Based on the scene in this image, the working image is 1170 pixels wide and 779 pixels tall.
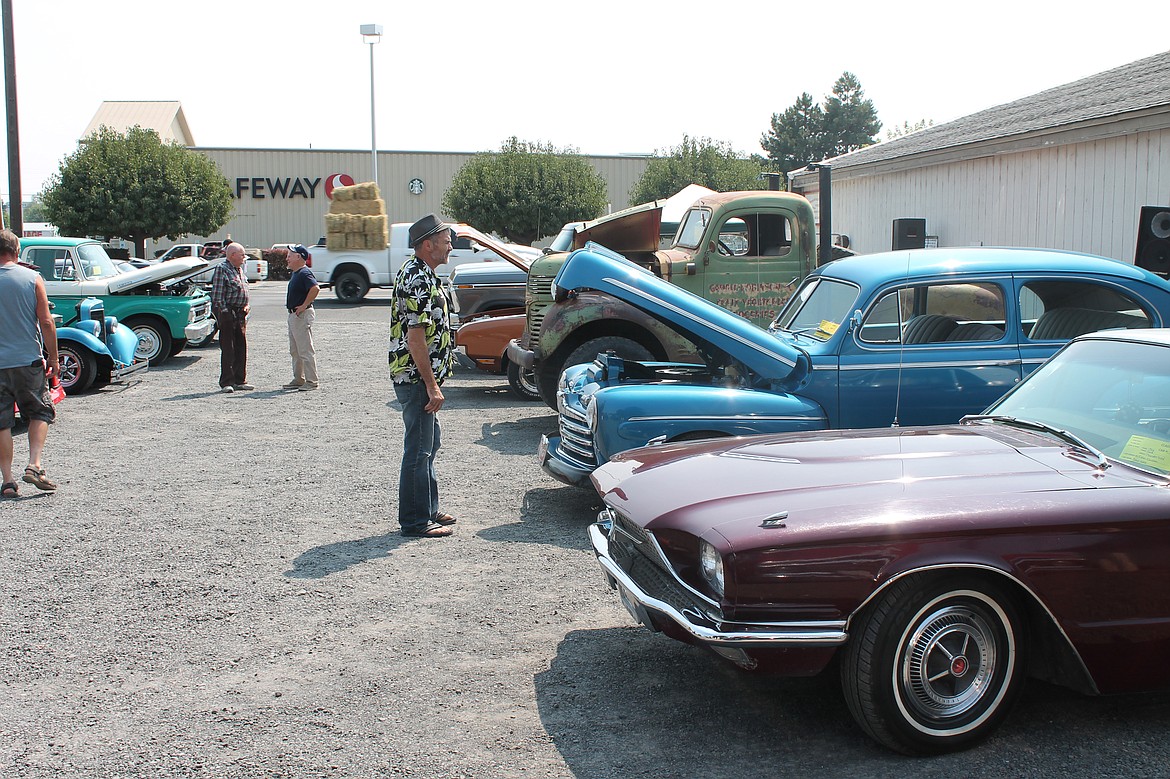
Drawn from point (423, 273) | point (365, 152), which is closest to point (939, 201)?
point (423, 273)

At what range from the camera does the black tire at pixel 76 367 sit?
12.4 metres

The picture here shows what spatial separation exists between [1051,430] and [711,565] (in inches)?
67.2

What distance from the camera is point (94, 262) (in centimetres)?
1459

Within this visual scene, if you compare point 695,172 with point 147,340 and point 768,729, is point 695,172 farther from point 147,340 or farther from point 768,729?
point 768,729

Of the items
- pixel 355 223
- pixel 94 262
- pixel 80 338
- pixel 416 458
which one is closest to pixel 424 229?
pixel 416 458

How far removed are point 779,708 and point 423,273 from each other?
3.34m

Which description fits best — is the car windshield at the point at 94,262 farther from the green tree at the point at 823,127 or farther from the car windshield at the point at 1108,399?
the green tree at the point at 823,127

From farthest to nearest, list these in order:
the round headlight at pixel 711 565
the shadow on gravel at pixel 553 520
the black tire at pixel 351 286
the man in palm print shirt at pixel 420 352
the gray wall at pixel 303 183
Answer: the gray wall at pixel 303 183, the black tire at pixel 351 286, the shadow on gravel at pixel 553 520, the man in palm print shirt at pixel 420 352, the round headlight at pixel 711 565

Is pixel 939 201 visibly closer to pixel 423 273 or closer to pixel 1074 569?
pixel 423 273

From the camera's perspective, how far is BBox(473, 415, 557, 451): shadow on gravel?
31.0 feet

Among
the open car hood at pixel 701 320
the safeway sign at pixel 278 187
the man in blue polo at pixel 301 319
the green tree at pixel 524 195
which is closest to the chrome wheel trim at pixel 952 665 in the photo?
the open car hood at pixel 701 320

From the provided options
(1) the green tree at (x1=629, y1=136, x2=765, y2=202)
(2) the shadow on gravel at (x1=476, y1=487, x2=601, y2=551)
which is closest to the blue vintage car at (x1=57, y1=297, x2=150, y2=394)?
(2) the shadow on gravel at (x1=476, y1=487, x2=601, y2=551)

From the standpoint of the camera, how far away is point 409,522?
21.5 feet

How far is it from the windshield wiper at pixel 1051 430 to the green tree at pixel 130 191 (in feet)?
127
